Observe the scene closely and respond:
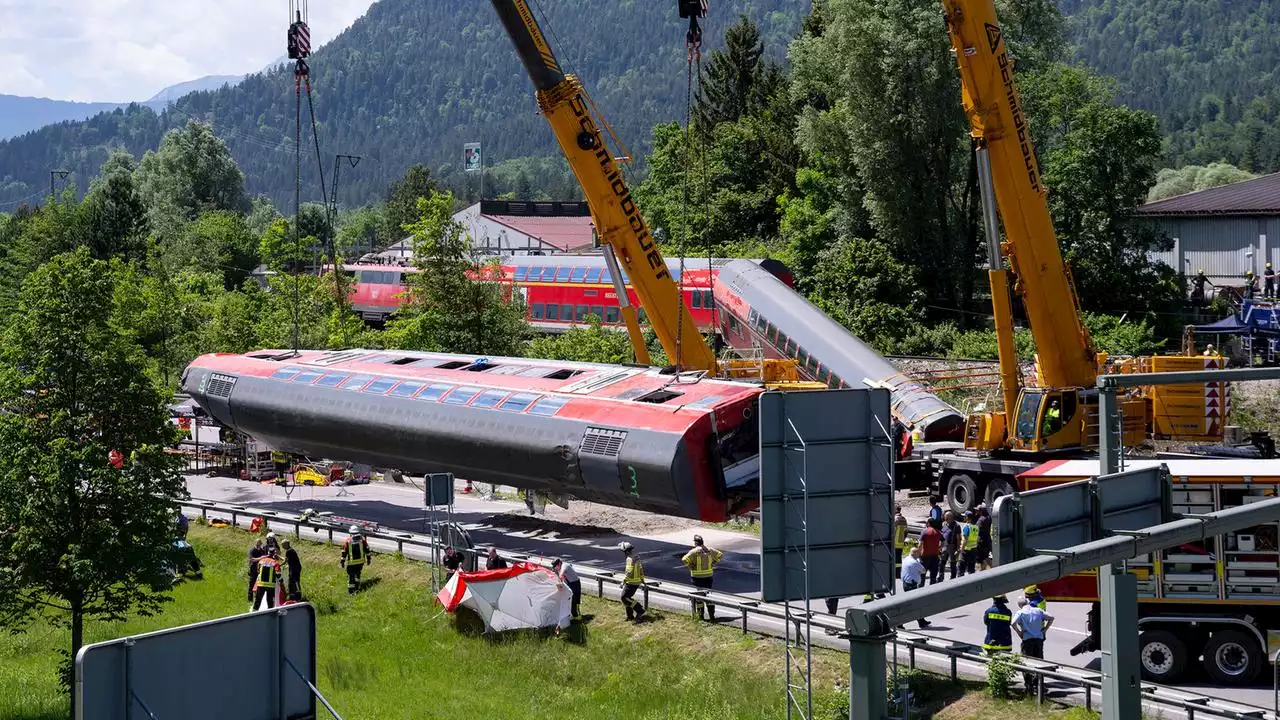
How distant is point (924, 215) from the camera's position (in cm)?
5825

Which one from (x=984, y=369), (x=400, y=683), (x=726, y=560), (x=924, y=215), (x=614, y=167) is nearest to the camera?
(x=400, y=683)

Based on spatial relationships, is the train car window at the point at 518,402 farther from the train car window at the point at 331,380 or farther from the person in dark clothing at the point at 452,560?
the train car window at the point at 331,380

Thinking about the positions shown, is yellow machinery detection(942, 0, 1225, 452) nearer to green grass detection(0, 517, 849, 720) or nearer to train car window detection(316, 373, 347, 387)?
green grass detection(0, 517, 849, 720)

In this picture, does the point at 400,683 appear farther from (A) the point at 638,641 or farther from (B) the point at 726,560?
(B) the point at 726,560

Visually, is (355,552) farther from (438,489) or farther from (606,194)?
(606,194)

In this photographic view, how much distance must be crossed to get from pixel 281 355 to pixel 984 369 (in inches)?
862

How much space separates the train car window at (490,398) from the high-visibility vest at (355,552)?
425 centimetres

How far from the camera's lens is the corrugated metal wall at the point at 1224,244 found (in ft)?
184

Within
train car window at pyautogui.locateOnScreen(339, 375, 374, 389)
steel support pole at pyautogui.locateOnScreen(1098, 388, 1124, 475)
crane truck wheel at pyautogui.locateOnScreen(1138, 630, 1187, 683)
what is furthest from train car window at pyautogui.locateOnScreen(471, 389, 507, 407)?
steel support pole at pyautogui.locateOnScreen(1098, 388, 1124, 475)

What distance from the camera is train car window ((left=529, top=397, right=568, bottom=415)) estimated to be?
105 ft

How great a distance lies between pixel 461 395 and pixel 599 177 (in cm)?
630

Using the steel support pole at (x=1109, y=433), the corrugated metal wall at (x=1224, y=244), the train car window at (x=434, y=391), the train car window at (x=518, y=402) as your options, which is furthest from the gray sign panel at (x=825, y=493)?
the corrugated metal wall at (x=1224, y=244)

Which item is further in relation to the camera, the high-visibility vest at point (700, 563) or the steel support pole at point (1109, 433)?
the high-visibility vest at point (700, 563)

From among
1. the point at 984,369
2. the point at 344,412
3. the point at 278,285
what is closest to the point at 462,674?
the point at 344,412
